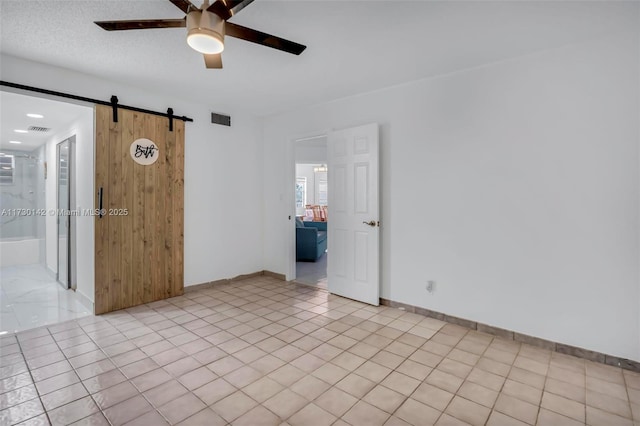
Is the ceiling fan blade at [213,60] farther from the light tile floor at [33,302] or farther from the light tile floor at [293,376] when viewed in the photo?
the light tile floor at [33,302]

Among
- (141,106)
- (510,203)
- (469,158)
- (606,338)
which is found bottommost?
(606,338)

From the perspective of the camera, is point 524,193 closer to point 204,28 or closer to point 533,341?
point 533,341

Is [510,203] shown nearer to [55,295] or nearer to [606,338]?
[606,338]

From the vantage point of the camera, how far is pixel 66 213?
4332 mm

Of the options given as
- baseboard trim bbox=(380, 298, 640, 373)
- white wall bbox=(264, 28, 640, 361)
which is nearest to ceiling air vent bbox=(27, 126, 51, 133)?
white wall bbox=(264, 28, 640, 361)

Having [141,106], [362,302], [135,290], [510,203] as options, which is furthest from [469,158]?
[135,290]

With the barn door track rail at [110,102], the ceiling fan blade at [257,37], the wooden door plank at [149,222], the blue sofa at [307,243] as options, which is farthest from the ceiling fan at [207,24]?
the blue sofa at [307,243]

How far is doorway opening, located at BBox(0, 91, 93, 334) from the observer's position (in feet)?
11.8

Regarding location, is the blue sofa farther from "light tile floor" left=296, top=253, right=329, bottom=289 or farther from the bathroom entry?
the bathroom entry

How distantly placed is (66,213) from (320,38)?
411 centimetres

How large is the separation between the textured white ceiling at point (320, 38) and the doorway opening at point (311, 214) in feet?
5.24

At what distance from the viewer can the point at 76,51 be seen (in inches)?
109

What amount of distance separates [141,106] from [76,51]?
100 centimetres

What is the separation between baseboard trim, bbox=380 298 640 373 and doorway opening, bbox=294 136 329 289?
1585mm
